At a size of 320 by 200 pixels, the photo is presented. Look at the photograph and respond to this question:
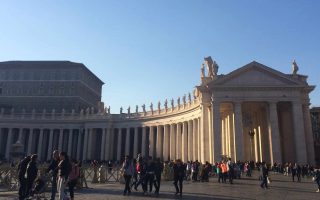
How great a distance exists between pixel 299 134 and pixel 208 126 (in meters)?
13.7

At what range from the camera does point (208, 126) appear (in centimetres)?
5259

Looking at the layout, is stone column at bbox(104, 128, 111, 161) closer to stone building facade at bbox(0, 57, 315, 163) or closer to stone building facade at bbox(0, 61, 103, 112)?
stone building facade at bbox(0, 57, 315, 163)

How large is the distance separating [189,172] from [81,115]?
55842mm

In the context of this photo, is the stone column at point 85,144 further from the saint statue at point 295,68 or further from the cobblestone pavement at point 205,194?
the cobblestone pavement at point 205,194

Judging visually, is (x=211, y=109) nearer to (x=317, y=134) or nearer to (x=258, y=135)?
(x=258, y=135)

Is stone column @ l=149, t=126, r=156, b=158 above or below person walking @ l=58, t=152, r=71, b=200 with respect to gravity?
above

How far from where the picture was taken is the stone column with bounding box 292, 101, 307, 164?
158 ft

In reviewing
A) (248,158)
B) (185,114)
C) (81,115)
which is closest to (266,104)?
(248,158)

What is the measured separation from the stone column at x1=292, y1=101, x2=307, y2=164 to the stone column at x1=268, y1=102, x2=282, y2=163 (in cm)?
263

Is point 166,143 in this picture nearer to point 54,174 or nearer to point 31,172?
point 54,174

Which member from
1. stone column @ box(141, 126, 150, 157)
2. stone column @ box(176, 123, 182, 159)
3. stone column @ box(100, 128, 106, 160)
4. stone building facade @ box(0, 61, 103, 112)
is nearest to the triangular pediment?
stone column @ box(176, 123, 182, 159)

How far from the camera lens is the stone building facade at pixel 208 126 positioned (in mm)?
49844

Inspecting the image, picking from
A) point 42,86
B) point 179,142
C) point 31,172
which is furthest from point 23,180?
point 42,86

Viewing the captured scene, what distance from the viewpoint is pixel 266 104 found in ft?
169
